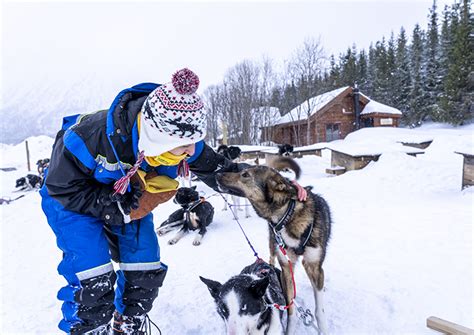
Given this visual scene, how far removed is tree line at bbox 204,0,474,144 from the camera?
23.9 m

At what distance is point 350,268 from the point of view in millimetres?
2574

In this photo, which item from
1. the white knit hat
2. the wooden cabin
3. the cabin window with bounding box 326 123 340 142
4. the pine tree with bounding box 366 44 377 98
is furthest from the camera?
the pine tree with bounding box 366 44 377 98

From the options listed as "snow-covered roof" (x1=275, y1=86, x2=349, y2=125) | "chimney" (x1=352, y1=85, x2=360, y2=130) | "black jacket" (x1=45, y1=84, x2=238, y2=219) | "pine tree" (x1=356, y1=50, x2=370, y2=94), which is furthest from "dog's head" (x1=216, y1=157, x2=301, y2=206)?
"pine tree" (x1=356, y1=50, x2=370, y2=94)

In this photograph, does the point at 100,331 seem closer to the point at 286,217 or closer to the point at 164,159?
the point at 164,159

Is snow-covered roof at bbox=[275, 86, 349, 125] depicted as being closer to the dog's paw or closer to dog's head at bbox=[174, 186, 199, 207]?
dog's head at bbox=[174, 186, 199, 207]

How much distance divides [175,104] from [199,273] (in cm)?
191

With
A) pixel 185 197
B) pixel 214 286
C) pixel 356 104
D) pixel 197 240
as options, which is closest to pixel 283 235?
pixel 214 286

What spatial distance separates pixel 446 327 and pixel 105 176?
83.4 inches

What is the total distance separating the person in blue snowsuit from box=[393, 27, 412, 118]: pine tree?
34841mm

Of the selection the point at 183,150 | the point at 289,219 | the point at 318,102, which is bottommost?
the point at 289,219

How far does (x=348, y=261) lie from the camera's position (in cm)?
272

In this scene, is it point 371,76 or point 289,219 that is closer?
point 289,219

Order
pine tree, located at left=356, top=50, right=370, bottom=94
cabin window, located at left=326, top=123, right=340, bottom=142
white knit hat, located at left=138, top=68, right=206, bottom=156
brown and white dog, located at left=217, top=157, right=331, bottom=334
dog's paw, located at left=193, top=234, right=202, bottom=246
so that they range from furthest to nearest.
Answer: pine tree, located at left=356, top=50, right=370, bottom=94
cabin window, located at left=326, top=123, right=340, bottom=142
dog's paw, located at left=193, top=234, right=202, bottom=246
brown and white dog, located at left=217, top=157, right=331, bottom=334
white knit hat, located at left=138, top=68, right=206, bottom=156

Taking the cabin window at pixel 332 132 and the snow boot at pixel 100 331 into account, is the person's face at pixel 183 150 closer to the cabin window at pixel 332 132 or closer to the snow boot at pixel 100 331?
the snow boot at pixel 100 331
